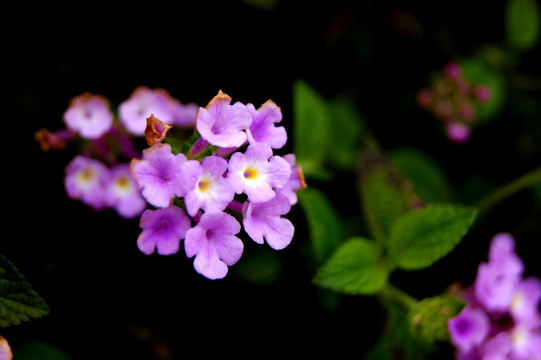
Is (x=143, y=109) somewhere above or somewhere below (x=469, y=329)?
above

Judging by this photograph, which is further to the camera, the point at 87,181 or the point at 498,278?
the point at 498,278

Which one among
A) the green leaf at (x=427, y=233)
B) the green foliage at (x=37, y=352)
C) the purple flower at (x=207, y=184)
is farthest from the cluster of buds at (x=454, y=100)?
the green foliage at (x=37, y=352)

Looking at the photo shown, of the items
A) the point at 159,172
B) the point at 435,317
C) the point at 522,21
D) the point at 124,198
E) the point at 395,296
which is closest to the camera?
the point at 159,172

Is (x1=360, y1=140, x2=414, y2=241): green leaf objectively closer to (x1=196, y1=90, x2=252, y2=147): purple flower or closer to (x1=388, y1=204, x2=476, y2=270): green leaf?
(x1=388, y1=204, x2=476, y2=270): green leaf

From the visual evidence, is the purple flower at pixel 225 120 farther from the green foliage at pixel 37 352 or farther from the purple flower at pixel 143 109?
the green foliage at pixel 37 352

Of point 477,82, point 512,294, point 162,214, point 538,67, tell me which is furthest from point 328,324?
point 538,67

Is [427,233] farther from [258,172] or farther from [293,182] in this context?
[258,172]

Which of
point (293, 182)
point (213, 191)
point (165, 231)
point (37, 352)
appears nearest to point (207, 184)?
point (213, 191)

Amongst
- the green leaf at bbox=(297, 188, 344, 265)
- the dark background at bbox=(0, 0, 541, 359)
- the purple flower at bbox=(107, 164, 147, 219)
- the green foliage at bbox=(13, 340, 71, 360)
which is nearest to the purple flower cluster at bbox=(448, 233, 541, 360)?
the dark background at bbox=(0, 0, 541, 359)
